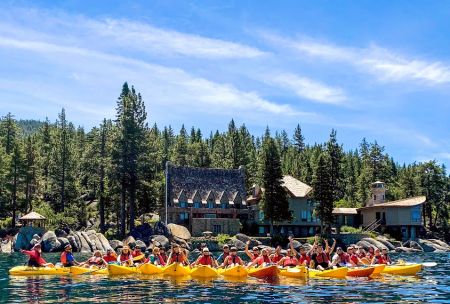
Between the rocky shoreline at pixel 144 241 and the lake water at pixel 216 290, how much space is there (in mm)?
27091

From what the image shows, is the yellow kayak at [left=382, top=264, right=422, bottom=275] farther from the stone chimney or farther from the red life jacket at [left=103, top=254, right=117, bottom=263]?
the stone chimney

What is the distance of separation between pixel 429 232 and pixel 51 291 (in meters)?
76.6

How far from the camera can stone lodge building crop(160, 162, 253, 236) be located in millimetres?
70906

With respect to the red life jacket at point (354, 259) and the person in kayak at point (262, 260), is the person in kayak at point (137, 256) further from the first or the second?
the red life jacket at point (354, 259)

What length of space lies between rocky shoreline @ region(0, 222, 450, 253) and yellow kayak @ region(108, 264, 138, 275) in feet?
77.4

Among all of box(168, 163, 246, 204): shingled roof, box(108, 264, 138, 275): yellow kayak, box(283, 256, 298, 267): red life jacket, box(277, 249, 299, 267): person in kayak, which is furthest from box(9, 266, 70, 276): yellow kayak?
box(168, 163, 246, 204): shingled roof

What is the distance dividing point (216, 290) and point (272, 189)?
4592cm

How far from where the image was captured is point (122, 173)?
213 ft

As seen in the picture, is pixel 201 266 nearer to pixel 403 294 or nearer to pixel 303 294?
pixel 303 294

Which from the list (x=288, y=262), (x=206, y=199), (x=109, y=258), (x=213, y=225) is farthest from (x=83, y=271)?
(x=206, y=199)

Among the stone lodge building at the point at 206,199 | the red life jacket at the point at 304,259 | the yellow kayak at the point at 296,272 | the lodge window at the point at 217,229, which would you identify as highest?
the stone lodge building at the point at 206,199

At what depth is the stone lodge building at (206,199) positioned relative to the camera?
233 ft

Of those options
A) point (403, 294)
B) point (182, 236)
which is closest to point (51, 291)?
point (403, 294)

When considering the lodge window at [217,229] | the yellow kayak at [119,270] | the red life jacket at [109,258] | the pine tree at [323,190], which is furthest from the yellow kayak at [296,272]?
the lodge window at [217,229]
